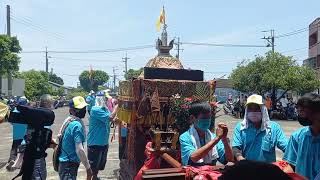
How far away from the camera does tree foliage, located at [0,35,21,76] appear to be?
31297 millimetres

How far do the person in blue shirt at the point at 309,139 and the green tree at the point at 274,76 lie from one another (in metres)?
30.5

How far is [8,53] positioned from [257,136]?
29.8m

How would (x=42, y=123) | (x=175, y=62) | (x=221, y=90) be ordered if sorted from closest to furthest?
(x=42, y=123) < (x=175, y=62) < (x=221, y=90)

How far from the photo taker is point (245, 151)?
4.45 meters

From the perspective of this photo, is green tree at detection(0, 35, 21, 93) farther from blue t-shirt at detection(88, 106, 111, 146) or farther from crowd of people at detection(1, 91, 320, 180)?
crowd of people at detection(1, 91, 320, 180)

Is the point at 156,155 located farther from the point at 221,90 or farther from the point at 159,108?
the point at 221,90

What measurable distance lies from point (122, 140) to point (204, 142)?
4.94 m

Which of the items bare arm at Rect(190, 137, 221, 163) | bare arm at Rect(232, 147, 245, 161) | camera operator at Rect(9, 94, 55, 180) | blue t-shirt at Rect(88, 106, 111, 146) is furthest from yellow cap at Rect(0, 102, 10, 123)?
bare arm at Rect(232, 147, 245, 161)

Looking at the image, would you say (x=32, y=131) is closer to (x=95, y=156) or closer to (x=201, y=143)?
(x=201, y=143)

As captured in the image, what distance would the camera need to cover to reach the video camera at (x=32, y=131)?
4.48 m

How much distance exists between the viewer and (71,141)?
18.0 feet

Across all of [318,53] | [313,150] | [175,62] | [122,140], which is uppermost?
Result: [318,53]

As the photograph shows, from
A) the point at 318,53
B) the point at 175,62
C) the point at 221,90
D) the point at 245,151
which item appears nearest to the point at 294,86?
the point at 318,53

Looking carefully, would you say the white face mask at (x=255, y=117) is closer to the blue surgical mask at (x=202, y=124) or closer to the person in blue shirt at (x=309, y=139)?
the blue surgical mask at (x=202, y=124)
